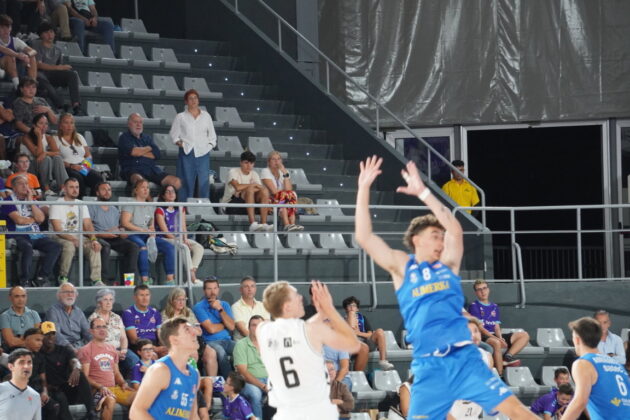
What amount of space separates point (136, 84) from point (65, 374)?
22.9ft

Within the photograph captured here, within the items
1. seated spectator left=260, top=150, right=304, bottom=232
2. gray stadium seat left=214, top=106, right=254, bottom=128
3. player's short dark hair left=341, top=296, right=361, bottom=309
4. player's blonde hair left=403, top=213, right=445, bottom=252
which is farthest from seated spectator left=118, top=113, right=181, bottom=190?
player's blonde hair left=403, top=213, right=445, bottom=252

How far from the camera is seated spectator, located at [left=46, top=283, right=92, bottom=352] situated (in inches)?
473

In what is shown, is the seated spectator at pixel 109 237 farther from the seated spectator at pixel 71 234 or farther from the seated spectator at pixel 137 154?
the seated spectator at pixel 137 154

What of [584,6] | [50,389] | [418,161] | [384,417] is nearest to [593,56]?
[584,6]

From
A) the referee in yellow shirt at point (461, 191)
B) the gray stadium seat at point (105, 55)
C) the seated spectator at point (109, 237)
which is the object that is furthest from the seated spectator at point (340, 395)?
the gray stadium seat at point (105, 55)

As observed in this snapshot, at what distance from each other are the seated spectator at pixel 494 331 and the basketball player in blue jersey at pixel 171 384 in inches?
274

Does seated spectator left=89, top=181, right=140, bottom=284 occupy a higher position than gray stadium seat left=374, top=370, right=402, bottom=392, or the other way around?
seated spectator left=89, top=181, right=140, bottom=284

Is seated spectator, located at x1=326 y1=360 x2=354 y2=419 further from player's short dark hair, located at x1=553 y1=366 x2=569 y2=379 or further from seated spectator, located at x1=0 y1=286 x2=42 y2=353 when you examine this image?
seated spectator, located at x1=0 y1=286 x2=42 y2=353

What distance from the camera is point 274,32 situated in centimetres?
1981

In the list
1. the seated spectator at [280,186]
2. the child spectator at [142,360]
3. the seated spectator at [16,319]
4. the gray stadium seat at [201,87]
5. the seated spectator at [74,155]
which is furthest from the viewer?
the gray stadium seat at [201,87]

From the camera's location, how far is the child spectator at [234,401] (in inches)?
469

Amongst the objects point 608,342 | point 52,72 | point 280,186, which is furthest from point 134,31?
point 608,342

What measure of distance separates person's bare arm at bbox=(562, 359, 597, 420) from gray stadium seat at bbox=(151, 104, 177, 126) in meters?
10.0

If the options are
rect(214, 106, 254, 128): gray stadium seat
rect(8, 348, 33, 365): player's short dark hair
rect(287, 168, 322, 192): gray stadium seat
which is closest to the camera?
rect(8, 348, 33, 365): player's short dark hair
